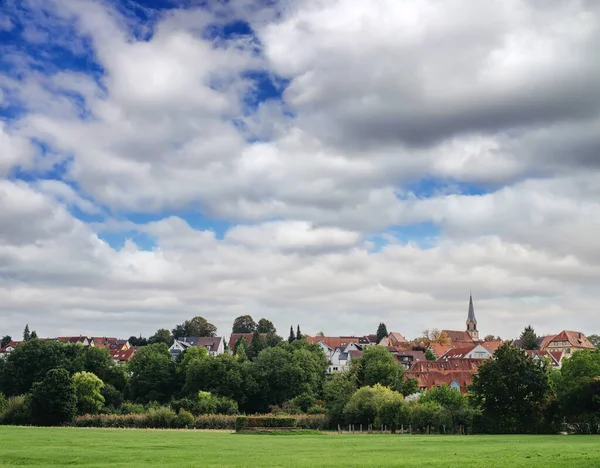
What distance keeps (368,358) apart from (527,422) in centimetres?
4673

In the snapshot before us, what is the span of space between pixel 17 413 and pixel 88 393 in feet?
43.9

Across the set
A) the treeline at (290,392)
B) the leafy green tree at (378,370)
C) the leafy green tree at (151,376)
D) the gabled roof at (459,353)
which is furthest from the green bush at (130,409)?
the gabled roof at (459,353)

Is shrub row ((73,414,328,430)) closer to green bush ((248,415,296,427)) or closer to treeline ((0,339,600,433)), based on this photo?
treeline ((0,339,600,433))

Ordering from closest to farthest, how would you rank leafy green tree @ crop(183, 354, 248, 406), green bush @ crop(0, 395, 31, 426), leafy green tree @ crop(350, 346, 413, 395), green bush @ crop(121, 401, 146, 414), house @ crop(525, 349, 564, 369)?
green bush @ crop(0, 395, 31, 426)
green bush @ crop(121, 401, 146, 414)
leafy green tree @ crop(350, 346, 413, 395)
leafy green tree @ crop(183, 354, 248, 406)
house @ crop(525, 349, 564, 369)

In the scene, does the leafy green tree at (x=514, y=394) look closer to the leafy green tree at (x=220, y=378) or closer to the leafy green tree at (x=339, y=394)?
the leafy green tree at (x=339, y=394)

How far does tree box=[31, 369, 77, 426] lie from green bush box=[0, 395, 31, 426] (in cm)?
90

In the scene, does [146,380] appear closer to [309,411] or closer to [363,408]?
[309,411]

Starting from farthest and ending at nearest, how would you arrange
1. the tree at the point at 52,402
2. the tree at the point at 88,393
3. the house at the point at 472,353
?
1. the house at the point at 472,353
2. the tree at the point at 88,393
3. the tree at the point at 52,402

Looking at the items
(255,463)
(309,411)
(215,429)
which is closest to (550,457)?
(255,463)

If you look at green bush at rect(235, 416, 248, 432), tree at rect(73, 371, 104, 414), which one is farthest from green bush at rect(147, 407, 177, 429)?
tree at rect(73, 371, 104, 414)

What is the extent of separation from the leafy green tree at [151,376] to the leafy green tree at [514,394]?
244ft

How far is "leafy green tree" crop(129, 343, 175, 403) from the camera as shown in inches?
5074

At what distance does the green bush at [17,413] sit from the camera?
9681 cm

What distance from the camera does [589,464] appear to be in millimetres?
26266
